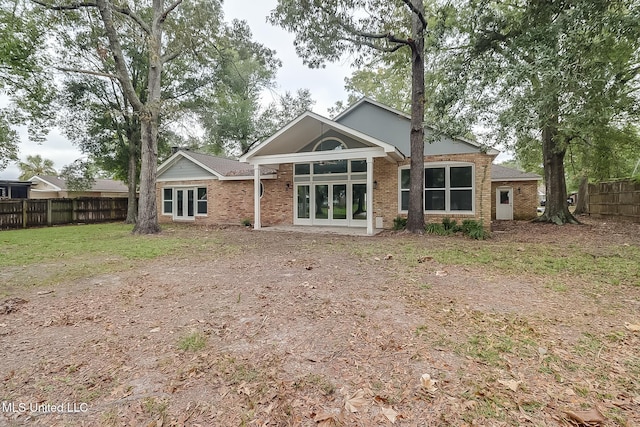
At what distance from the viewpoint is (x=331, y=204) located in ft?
46.4

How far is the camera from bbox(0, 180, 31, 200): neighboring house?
2245 centimetres

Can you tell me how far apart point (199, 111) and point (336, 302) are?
16.4 meters

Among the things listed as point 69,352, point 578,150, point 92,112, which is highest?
point 92,112

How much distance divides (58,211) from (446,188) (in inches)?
814

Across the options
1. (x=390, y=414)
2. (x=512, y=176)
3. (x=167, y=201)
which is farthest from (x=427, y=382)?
(x=512, y=176)

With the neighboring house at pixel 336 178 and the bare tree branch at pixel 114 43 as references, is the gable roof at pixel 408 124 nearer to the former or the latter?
the neighboring house at pixel 336 178

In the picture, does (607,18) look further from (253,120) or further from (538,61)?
(253,120)

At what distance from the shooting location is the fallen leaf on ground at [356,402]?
6.91 feet

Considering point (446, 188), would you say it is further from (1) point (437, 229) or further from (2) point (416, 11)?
(2) point (416, 11)

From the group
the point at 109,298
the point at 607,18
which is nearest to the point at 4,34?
the point at 109,298

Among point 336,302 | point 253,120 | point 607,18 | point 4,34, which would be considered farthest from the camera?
point 253,120

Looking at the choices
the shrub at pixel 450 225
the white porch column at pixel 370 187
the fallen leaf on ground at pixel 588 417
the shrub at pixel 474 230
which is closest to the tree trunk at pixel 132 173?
the white porch column at pixel 370 187

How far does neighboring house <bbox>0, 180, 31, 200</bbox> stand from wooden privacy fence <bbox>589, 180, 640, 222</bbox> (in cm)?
3824

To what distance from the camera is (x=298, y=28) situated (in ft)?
34.9
